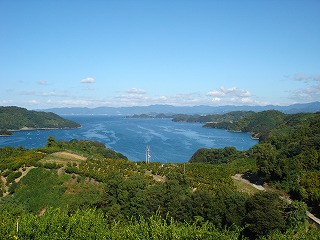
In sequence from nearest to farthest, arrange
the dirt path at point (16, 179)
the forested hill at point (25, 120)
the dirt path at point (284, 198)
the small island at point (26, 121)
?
the dirt path at point (284, 198), the dirt path at point (16, 179), the small island at point (26, 121), the forested hill at point (25, 120)

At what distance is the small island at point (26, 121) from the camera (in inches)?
5727

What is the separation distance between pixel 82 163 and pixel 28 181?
5.79 m

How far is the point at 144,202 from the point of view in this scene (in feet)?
69.6

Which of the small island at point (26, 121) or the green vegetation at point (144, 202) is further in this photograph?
the small island at point (26, 121)

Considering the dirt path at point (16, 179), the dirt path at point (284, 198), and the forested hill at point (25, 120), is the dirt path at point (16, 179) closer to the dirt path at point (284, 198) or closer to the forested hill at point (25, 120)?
the dirt path at point (284, 198)

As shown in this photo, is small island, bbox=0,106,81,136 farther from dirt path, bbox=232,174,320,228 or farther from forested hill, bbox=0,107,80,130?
dirt path, bbox=232,174,320,228

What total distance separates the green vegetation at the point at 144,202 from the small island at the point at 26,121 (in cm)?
12316

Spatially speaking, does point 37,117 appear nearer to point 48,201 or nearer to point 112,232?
point 48,201

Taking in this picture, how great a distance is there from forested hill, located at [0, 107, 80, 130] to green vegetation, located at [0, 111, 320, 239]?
12364 cm

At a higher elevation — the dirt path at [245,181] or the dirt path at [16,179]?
the dirt path at [16,179]

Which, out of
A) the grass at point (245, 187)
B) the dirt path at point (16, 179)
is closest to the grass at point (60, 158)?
the dirt path at point (16, 179)

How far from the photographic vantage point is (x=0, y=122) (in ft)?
466

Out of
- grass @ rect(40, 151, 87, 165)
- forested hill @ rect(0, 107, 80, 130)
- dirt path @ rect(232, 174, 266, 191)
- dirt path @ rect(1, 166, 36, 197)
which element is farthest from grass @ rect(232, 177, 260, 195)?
forested hill @ rect(0, 107, 80, 130)

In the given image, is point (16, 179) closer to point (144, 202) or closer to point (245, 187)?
point (144, 202)
